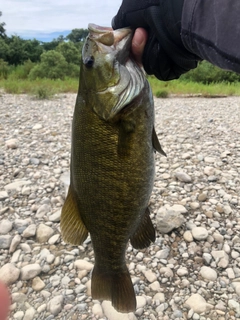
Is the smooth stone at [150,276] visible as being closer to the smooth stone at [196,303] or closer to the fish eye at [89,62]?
the smooth stone at [196,303]

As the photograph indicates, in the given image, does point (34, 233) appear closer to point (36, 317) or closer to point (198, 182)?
point (36, 317)

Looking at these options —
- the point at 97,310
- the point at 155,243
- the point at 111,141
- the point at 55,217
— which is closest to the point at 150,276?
the point at 155,243

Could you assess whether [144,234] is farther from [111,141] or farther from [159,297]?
[159,297]

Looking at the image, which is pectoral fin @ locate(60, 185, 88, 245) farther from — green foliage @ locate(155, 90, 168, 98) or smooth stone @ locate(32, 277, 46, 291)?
green foliage @ locate(155, 90, 168, 98)

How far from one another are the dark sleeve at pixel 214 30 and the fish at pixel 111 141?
30 cm

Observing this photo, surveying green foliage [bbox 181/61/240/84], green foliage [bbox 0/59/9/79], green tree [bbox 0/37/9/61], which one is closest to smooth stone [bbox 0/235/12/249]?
green foliage [bbox 0/59/9/79]

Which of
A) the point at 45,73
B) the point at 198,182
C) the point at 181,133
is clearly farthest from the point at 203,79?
the point at 198,182

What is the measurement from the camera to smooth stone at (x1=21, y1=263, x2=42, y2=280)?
3.03m

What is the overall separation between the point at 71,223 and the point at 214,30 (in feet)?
3.62

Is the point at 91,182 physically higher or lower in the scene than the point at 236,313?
higher

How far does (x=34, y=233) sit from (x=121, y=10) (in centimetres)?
243

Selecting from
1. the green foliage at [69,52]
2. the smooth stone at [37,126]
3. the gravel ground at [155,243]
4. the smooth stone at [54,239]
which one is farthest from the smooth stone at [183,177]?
the green foliage at [69,52]

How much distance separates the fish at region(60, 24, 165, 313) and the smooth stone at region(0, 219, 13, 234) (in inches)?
76.7

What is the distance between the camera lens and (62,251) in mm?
3314
